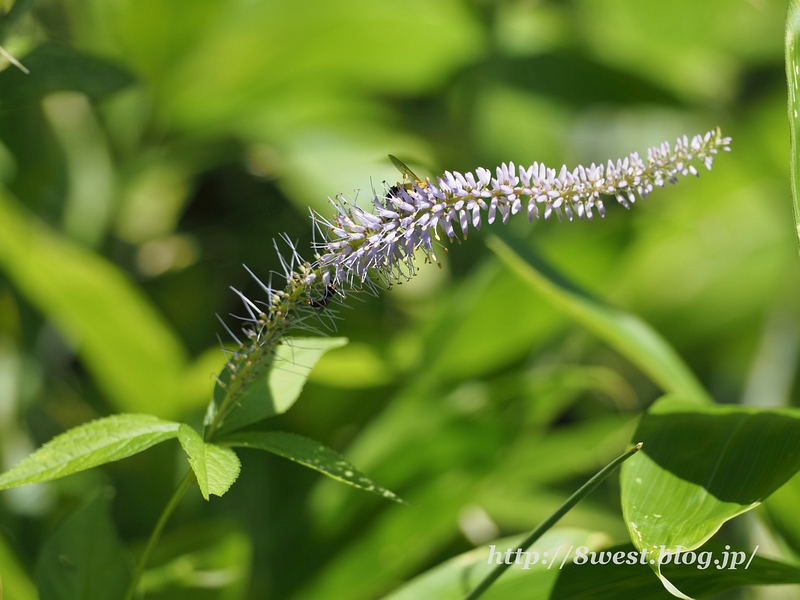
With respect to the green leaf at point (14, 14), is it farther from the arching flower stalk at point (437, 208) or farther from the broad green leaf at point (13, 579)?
the broad green leaf at point (13, 579)

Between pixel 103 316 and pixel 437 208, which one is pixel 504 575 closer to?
pixel 437 208

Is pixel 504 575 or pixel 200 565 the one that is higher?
pixel 504 575

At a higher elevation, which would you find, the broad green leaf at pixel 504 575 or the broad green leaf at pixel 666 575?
the broad green leaf at pixel 666 575

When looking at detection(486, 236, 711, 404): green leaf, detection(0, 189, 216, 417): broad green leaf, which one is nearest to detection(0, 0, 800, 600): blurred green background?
detection(0, 189, 216, 417): broad green leaf

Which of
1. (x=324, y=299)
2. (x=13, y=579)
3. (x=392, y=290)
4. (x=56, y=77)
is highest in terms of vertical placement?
(x=56, y=77)

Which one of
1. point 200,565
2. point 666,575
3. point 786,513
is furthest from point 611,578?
point 200,565

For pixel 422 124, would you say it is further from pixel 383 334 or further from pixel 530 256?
pixel 530 256

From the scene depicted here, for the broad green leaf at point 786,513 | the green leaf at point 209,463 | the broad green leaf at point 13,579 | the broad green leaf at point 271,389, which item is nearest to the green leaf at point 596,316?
the broad green leaf at point 786,513
